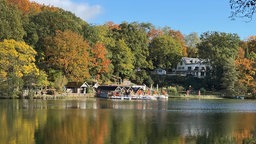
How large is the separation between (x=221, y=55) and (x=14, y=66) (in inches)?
1668

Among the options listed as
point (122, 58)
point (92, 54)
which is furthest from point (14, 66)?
point (122, 58)

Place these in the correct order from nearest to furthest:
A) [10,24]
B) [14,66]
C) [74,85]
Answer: [14,66] < [10,24] < [74,85]

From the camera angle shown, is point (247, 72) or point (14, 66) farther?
point (247, 72)

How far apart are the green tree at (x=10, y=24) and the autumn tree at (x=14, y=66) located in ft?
6.66

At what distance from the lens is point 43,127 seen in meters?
21.3

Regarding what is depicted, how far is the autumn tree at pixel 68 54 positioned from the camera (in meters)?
57.4

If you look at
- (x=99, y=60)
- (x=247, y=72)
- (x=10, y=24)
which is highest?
(x=10, y=24)

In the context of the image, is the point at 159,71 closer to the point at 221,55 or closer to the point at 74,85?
the point at 221,55

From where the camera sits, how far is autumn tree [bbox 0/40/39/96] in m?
47.2

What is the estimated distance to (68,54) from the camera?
191 ft

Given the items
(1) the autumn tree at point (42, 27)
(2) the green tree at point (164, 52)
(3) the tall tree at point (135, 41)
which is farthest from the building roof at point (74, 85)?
(2) the green tree at point (164, 52)

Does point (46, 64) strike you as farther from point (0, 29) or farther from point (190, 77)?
point (190, 77)

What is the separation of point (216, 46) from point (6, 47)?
43699 mm

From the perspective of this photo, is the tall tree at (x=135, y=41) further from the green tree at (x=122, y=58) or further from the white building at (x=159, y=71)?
the white building at (x=159, y=71)
